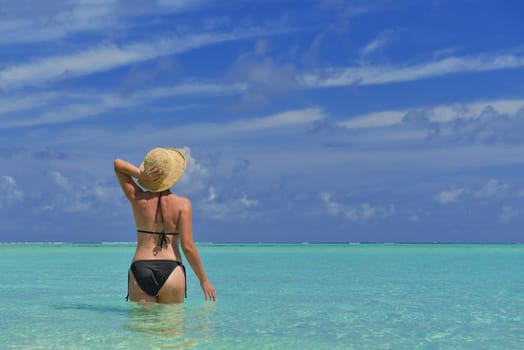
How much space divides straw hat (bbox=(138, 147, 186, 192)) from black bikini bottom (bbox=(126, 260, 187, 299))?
84cm

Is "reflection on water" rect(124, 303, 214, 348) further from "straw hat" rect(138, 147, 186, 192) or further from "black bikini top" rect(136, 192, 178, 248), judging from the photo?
"straw hat" rect(138, 147, 186, 192)

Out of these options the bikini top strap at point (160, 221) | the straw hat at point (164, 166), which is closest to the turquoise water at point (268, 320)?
the bikini top strap at point (160, 221)

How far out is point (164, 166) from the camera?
7.47m

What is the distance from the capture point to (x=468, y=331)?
8031 mm

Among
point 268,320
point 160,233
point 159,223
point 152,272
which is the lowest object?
point 268,320

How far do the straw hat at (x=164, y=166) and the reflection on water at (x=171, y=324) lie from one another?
143cm

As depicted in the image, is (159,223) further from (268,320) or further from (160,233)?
(268,320)

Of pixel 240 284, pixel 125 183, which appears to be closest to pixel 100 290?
pixel 240 284

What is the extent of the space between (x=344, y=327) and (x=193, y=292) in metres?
5.11

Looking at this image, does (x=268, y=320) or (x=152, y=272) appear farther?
(x=268, y=320)

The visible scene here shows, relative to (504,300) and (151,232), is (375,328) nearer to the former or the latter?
(151,232)

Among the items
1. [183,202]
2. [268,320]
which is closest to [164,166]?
[183,202]

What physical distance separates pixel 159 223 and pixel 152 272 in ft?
1.86

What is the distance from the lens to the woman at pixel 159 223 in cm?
753
